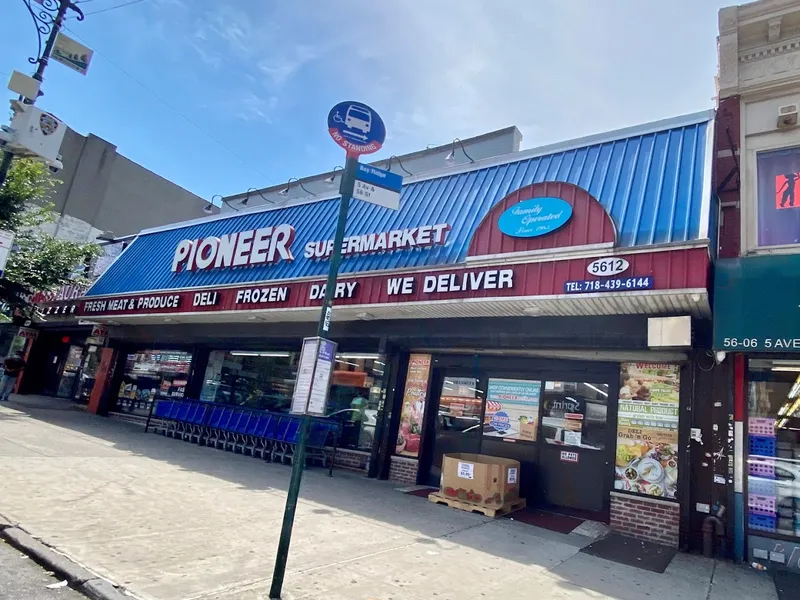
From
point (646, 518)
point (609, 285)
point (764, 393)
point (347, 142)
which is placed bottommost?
point (646, 518)

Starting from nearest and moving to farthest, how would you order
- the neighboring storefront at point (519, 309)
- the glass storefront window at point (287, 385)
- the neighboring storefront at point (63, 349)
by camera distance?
the neighboring storefront at point (519, 309), the glass storefront window at point (287, 385), the neighboring storefront at point (63, 349)

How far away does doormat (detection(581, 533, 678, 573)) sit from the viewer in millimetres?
6586

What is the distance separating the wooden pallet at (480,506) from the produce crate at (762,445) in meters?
3.85

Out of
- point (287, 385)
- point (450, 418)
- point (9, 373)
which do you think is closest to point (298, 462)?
point (450, 418)

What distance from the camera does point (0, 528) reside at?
539 centimetres

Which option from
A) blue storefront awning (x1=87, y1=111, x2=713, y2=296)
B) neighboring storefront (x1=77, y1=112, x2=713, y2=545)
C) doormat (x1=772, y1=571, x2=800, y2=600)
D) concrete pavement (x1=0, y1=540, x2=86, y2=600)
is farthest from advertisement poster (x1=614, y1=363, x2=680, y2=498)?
concrete pavement (x1=0, y1=540, x2=86, y2=600)

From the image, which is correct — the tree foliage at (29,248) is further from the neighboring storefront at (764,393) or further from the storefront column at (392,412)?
the neighboring storefront at (764,393)

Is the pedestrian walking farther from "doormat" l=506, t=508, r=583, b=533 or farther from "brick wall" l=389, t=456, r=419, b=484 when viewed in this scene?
"doormat" l=506, t=508, r=583, b=533

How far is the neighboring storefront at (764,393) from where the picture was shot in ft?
21.7

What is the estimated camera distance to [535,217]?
8.55m

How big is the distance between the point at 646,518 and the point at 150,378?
53.2 feet

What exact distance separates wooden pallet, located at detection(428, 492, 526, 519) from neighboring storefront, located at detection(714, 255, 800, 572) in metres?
3.42

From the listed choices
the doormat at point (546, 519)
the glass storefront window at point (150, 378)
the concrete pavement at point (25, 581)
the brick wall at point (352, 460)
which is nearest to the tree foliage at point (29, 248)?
the glass storefront window at point (150, 378)

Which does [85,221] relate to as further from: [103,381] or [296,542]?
[296,542]
